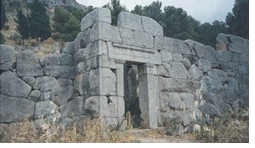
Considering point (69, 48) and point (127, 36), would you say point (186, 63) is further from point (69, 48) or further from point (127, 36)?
point (69, 48)

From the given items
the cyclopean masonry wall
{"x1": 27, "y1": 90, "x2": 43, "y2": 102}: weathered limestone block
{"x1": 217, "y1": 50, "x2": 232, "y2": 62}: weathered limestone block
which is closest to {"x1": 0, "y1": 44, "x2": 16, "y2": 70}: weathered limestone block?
the cyclopean masonry wall

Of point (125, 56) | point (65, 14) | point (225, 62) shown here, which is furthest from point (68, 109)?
point (65, 14)

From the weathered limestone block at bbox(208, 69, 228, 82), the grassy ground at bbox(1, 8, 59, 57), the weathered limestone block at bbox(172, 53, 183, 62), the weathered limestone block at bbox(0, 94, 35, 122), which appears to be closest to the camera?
the weathered limestone block at bbox(0, 94, 35, 122)

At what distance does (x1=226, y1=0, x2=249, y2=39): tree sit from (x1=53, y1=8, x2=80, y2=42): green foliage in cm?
761

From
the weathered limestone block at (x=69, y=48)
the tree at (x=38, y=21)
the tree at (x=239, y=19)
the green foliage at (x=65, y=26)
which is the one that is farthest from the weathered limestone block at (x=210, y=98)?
the green foliage at (x=65, y=26)

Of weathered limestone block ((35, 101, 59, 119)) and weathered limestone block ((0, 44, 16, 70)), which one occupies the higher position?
weathered limestone block ((0, 44, 16, 70))

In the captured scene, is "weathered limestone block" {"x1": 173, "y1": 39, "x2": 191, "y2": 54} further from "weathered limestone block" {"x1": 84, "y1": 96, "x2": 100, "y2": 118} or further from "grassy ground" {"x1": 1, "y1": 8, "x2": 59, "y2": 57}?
"grassy ground" {"x1": 1, "y1": 8, "x2": 59, "y2": 57}

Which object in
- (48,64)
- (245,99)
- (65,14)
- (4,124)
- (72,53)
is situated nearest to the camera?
(4,124)

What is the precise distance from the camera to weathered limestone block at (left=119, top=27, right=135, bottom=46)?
5.40 meters

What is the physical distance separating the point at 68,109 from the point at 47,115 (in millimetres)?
488

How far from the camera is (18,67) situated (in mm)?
5016

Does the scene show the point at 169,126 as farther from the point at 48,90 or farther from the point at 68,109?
the point at 48,90

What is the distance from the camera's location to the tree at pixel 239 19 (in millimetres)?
8352

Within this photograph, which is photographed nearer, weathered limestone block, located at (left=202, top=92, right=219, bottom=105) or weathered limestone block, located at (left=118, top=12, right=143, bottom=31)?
weathered limestone block, located at (left=118, top=12, right=143, bottom=31)
